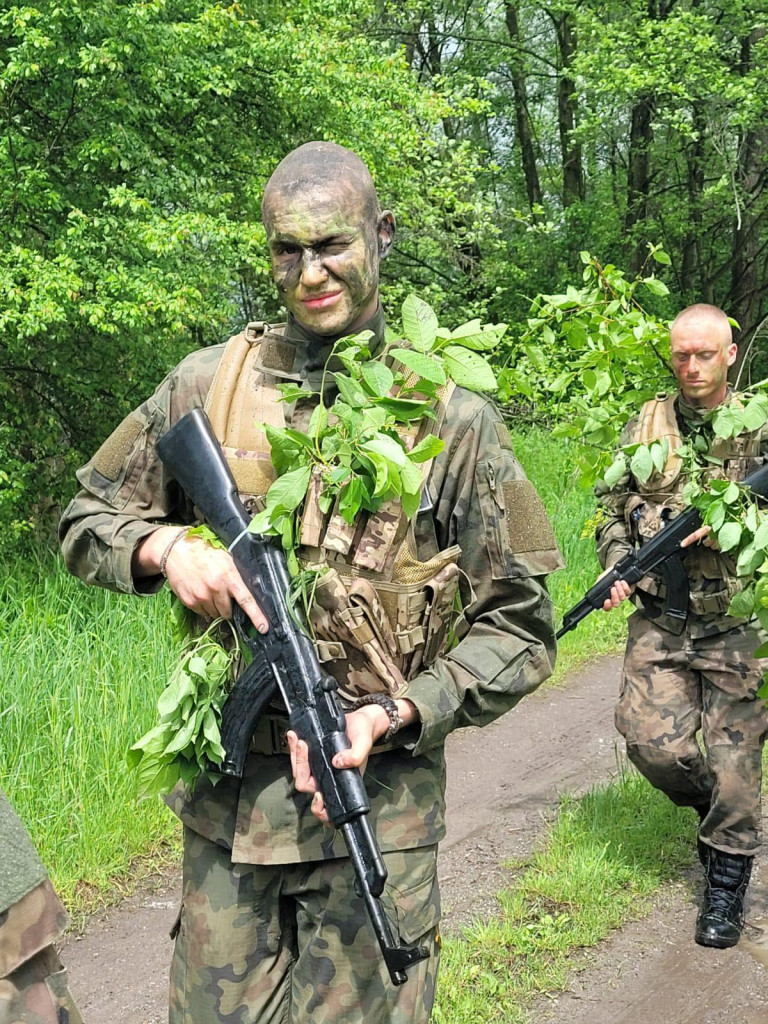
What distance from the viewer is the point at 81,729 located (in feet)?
15.2

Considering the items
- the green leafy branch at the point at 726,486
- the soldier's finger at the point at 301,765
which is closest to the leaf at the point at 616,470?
the green leafy branch at the point at 726,486

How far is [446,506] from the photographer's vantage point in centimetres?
242

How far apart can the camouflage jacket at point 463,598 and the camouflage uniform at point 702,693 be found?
2.06 metres

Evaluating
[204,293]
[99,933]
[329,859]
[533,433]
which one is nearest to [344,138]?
[204,293]

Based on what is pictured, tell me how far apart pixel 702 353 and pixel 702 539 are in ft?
2.35

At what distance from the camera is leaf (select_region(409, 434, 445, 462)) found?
7.37 ft

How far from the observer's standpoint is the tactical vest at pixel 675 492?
4.31 m

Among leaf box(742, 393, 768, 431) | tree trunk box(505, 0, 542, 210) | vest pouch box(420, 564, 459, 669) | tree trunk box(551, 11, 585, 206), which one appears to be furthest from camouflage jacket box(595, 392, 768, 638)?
tree trunk box(505, 0, 542, 210)

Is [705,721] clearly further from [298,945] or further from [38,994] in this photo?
[38,994]

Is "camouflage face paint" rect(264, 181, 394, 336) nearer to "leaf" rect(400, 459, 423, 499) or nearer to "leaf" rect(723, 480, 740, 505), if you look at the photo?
"leaf" rect(400, 459, 423, 499)

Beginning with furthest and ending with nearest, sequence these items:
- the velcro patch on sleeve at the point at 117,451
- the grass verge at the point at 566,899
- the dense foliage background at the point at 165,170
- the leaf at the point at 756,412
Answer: the dense foliage background at the point at 165,170
the leaf at the point at 756,412
the grass verge at the point at 566,899
the velcro patch on sleeve at the point at 117,451

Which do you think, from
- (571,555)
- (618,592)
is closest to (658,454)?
(618,592)

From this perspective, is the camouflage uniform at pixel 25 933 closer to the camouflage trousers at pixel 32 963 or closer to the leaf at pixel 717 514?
the camouflage trousers at pixel 32 963

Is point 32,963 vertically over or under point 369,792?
over
